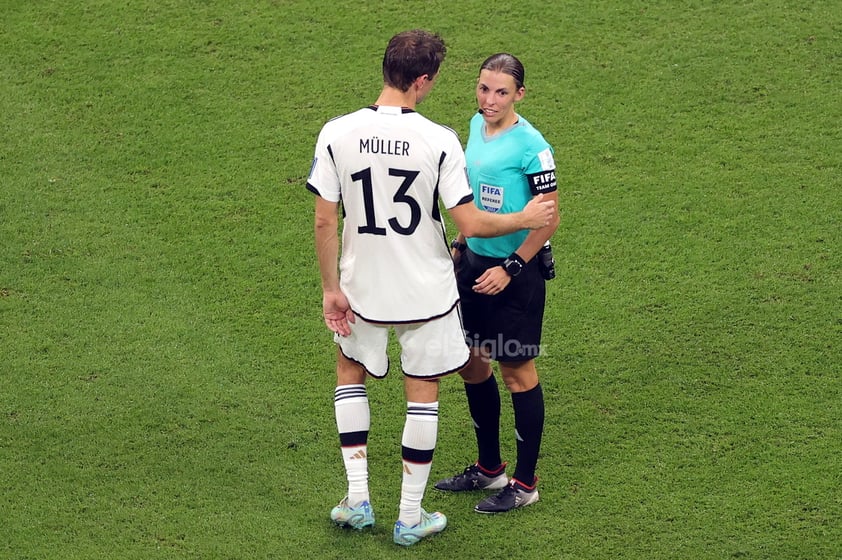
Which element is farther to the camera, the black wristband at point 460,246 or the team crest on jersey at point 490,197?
the black wristband at point 460,246

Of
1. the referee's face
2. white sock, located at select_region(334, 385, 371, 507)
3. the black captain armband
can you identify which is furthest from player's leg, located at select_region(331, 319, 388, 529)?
the referee's face

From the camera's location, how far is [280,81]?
24.7ft

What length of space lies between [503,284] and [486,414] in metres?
0.63

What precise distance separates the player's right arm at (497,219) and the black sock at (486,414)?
80cm

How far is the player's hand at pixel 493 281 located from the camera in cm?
425

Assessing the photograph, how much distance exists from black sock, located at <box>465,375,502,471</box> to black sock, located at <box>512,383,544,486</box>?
0.10 metres

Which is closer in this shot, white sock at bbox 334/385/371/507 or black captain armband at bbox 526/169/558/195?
black captain armband at bbox 526/169/558/195

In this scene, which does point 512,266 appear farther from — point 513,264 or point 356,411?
point 356,411

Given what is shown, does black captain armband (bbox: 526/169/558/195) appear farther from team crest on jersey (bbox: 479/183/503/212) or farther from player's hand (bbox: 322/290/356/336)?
player's hand (bbox: 322/290/356/336)

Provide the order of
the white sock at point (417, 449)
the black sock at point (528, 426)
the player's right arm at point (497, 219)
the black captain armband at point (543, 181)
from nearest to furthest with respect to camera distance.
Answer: the player's right arm at point (497, 219)
the black captain armband at point (543, 181)
the white sock at point (417, 449)
the black sock at point (528, 426)

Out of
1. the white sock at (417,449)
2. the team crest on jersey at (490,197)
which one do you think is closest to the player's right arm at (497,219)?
the team crest on jersey at (490,197)

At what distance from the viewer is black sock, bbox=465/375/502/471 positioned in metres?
4.60

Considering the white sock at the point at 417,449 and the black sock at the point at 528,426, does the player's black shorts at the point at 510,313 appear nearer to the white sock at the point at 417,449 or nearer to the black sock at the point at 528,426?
the black sock at the point at 528,426

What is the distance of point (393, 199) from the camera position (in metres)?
3.99
